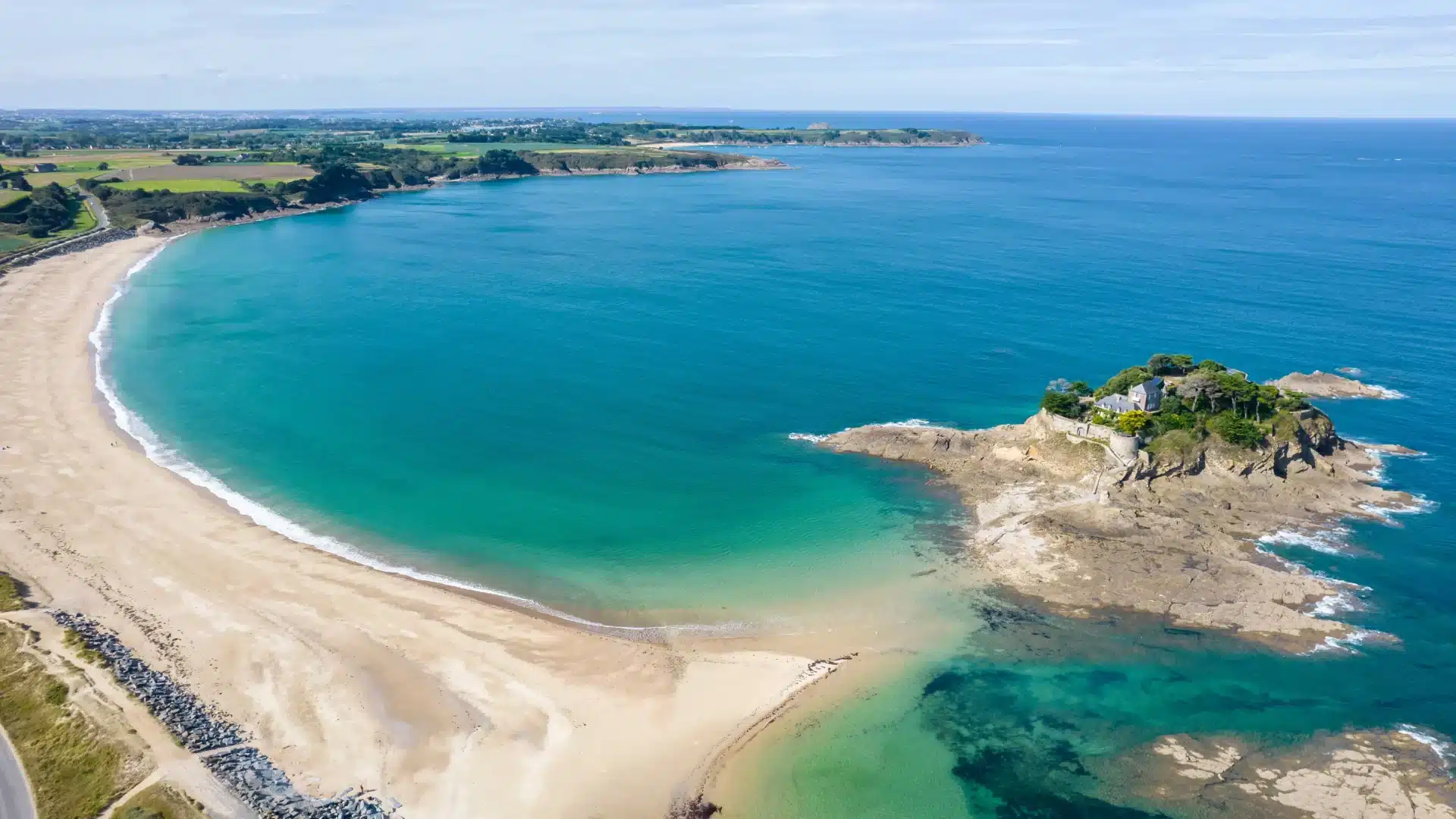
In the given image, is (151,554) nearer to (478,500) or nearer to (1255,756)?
(478,500)

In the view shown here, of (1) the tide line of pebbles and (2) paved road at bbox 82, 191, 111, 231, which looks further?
(2) paved road at bbox 82, 191, 111, 231

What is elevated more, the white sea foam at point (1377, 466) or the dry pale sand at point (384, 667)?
the white sea foam at point (1377, 466)

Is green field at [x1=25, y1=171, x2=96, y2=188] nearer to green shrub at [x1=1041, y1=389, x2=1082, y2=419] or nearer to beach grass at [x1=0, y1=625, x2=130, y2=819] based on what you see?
beach grass at [x1=0, y1=625, x2=130, y2=819]

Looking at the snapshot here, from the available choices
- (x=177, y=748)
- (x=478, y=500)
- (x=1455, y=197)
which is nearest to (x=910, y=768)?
(x=177, y=748)

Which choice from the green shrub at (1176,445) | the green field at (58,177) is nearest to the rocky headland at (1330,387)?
the green shrub at (1176,445)

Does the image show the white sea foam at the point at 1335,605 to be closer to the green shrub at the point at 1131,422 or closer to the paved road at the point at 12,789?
the green shrub at the point at 1131,422

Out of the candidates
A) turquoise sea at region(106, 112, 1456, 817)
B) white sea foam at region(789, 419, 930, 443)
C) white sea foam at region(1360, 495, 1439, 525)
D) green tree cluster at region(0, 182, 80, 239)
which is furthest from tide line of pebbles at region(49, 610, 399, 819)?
green tree cluster at region(0, 182, 80, 239)

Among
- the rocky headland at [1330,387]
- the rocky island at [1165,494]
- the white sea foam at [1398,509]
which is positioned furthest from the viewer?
the rocky headland at [1330,387]
